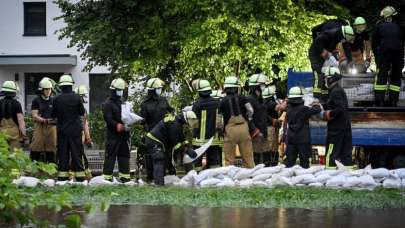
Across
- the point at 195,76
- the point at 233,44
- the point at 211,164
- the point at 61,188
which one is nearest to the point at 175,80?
the point at 195,76

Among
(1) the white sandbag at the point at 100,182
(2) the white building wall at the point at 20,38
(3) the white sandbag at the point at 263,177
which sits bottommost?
(1) the white sandbag at the point at 100,182

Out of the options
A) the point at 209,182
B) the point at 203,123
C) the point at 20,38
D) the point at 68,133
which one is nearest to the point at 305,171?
the point at 209,182

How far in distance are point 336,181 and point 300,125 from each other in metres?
1.51

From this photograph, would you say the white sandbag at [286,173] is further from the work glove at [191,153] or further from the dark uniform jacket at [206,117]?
the dark uniform jacket at [206,117]

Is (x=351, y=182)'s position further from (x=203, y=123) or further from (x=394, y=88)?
(x=203, y=123)

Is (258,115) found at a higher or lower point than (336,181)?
higher

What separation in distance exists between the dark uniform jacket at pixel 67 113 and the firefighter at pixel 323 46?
13.8 feet

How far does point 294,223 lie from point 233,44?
12869 millimetres

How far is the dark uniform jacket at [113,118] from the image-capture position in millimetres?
14703

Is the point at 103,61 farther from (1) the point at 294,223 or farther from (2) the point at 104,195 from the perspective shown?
(1) the point at 294,223

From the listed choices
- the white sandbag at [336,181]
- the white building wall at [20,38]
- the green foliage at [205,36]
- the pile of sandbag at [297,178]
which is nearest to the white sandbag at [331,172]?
the pile of sandbag at [297,178]

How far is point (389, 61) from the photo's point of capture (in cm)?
1474

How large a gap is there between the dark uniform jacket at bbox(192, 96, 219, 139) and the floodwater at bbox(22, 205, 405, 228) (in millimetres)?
4481

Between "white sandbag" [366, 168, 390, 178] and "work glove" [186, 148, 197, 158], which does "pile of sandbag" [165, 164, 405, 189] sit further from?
"work glove" [186, 148, 197, 158]
